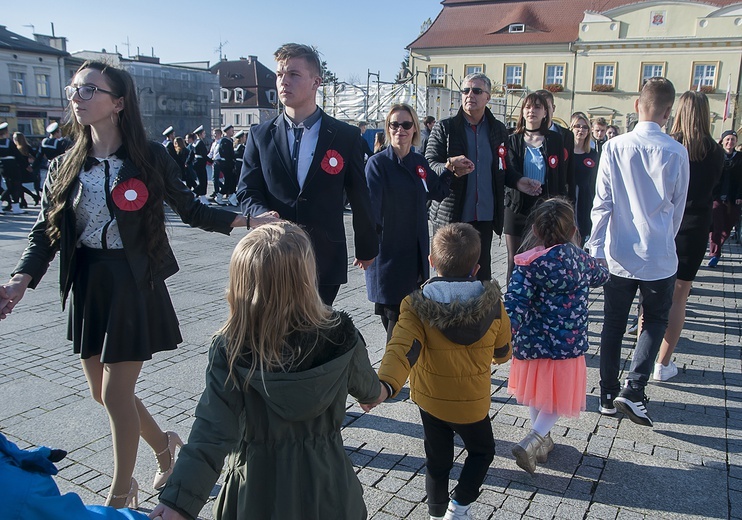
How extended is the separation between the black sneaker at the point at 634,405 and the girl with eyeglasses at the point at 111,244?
2.66m

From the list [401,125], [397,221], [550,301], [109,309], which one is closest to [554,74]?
[401,125]

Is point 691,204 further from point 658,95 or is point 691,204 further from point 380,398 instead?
point 380,398

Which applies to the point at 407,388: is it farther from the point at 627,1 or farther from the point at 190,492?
the point at 627,1

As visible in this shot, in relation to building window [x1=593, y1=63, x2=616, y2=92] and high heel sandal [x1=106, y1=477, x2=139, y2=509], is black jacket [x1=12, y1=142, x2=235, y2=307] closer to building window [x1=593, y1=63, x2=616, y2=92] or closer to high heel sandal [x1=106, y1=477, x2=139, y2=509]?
high heel sandal [x1=106, y1=477, x2=139, y2=509]

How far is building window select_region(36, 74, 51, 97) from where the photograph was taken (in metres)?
50.8

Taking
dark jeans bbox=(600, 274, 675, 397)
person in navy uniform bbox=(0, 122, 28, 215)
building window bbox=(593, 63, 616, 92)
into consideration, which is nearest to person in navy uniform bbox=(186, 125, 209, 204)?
person in navy uniform bbox=(0, 122, 28, 215)

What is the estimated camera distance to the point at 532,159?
556 cm

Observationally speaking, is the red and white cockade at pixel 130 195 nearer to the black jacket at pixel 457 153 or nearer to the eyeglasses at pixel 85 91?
the eyeglasses at pixel 85 91

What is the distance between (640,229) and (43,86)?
5754 cm

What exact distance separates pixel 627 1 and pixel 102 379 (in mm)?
53140

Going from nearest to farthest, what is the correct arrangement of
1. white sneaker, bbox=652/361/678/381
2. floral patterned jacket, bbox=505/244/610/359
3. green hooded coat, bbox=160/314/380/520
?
green hooded coat, bbox=160/314/380/520
floral patterned jacket, bbox=505/244/610/359
white sneaker, bbox=652/361/678/381

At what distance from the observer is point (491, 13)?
5103 centimetres

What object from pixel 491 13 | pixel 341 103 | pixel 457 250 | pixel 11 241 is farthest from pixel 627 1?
pixel 457 250

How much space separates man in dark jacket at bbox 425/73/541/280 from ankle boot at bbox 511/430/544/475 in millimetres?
1924
